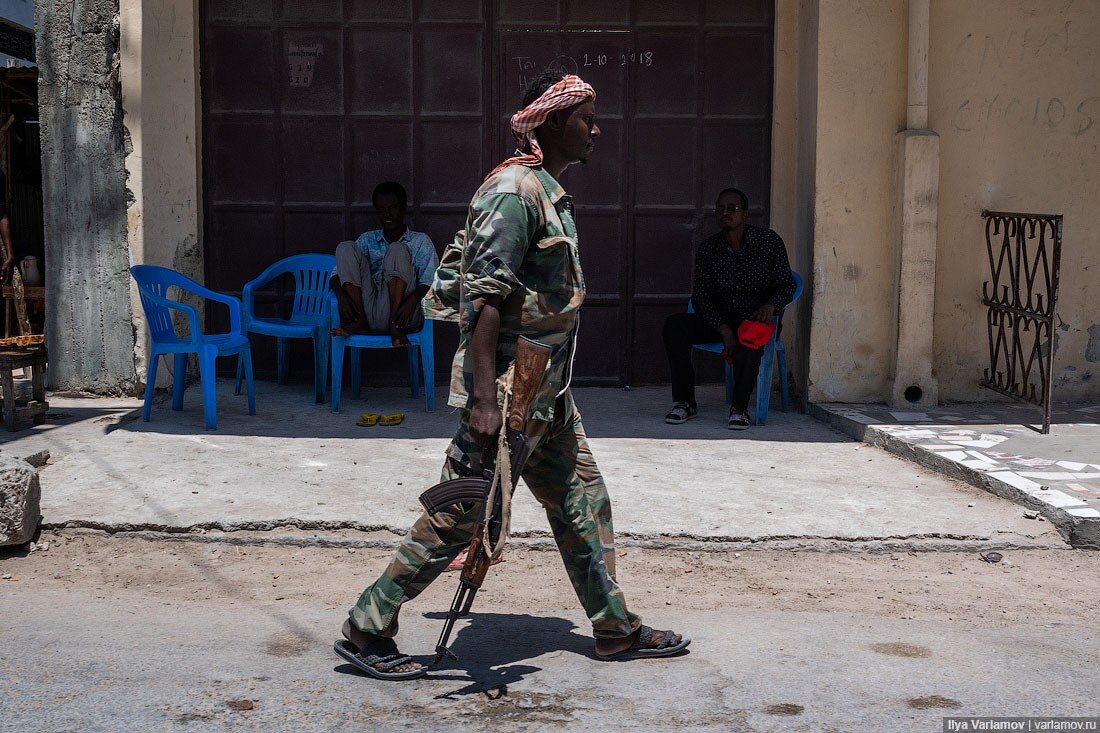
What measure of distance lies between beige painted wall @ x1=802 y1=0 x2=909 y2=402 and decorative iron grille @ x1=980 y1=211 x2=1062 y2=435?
2.14 feet

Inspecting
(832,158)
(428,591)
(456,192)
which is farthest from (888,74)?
(428,591)

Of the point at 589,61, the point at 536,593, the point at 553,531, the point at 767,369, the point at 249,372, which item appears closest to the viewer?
the point at 553,531

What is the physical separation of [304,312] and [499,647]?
485 centimetres

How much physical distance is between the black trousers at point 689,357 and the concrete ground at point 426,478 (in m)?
0.24

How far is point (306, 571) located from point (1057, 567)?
10.1ft

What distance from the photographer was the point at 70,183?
803 centimetres

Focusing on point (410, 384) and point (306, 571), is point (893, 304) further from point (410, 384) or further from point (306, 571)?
point (306, 571)

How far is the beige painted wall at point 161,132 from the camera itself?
7.98m

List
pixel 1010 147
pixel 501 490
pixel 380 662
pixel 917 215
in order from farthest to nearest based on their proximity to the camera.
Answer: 1. pixel 1010 147
2. pixel 917 215
3. pixel 380 662
4. pixel 501 490

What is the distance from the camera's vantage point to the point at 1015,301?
7.44 metres

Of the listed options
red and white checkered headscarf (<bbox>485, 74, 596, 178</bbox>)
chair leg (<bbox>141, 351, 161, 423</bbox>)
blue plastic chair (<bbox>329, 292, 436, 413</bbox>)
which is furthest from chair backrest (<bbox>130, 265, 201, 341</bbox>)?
red and white checkered headscarf (<bbox>485, 74, 596, 178</bbox>)

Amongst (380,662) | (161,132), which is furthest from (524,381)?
(161,132)

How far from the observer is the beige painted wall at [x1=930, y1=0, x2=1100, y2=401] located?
780 cm

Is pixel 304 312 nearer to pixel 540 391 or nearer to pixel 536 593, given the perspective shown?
pixel 536 593
